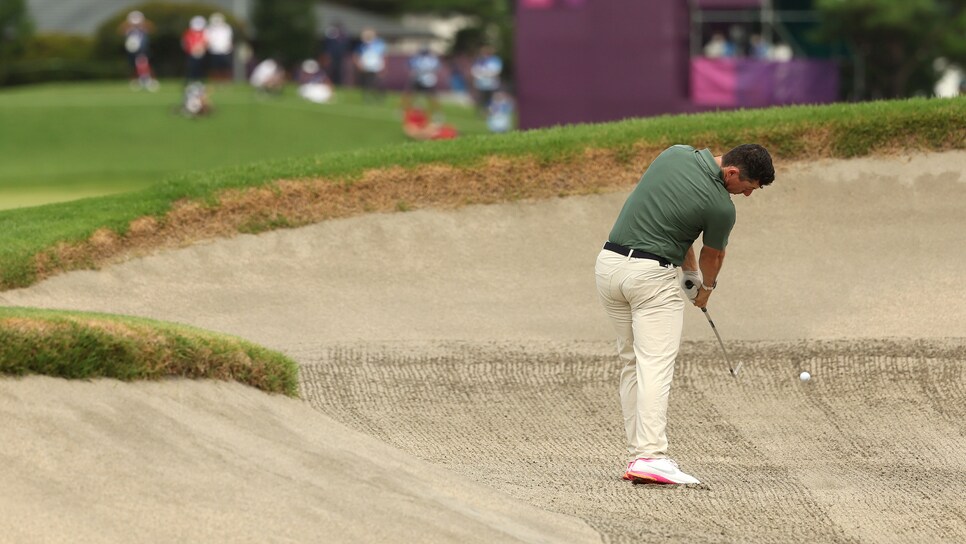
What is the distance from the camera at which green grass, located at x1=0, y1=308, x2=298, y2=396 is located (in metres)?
8.08

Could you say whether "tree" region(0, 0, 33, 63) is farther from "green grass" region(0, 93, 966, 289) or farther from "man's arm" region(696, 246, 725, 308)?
"man's arm" region(696, 246, 725, 308)

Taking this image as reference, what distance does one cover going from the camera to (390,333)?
489 inches

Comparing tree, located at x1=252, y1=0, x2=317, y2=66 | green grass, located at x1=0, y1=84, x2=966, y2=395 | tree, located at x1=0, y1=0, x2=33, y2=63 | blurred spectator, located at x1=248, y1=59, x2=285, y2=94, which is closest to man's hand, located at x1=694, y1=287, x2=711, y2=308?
green grass, located at x1=0, y1=84, x2=966, y2=395

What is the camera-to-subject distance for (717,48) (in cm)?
3134

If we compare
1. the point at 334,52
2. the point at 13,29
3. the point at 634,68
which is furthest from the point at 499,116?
the point at 13,29

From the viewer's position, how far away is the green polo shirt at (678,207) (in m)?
8.98

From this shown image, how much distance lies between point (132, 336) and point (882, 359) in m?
5.98

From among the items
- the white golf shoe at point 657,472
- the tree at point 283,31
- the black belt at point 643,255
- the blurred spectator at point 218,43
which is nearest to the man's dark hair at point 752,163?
the black belt at point 643,255

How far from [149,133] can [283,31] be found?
88.8 feet

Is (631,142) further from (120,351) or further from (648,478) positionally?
(120,351)

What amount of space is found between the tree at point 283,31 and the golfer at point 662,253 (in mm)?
54551

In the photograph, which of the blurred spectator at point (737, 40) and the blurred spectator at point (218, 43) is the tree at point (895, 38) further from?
the blurred spectator at point (218, 43)

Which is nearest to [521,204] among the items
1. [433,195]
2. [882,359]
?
[433,195]

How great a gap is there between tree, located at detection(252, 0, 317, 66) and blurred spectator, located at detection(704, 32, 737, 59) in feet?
111
